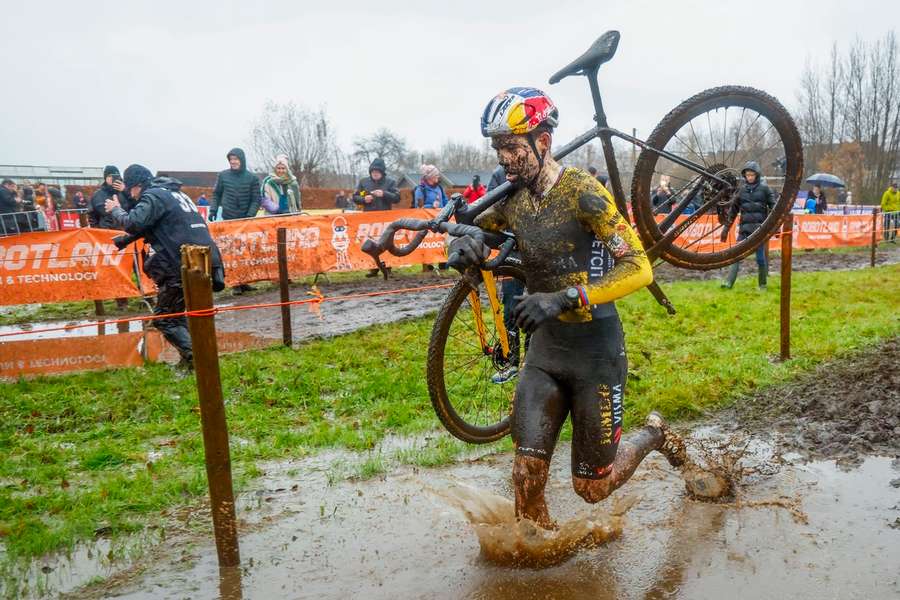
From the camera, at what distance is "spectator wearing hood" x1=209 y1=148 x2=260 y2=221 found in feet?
42.1

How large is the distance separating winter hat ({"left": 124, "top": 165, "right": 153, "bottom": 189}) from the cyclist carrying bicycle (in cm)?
575

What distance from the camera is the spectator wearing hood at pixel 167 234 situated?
7672 mm

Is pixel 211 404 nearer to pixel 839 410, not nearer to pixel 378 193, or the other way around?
pixel 839 410

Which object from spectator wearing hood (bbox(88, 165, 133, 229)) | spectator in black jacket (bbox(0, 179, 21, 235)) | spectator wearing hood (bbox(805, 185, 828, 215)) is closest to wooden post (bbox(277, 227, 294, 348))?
spectator wearing hood (bbox(88, 165, 133, 229))

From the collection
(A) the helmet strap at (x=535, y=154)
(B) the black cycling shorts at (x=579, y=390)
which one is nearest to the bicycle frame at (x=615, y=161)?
(A) the helmet strap at (x=535, y=154)

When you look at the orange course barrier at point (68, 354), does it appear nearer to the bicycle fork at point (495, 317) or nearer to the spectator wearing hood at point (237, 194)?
the spectator wearing hood at point (237, 194)

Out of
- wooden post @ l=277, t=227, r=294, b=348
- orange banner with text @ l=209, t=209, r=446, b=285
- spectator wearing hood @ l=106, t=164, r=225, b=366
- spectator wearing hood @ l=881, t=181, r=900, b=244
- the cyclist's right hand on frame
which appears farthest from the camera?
spectator wearing hood @ l=881, t=181, r=900, b=244

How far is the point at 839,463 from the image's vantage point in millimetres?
5113

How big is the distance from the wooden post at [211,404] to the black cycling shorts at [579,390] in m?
1.56

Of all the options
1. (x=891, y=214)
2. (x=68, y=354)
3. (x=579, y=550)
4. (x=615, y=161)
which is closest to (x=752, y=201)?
(x=615, y=161)

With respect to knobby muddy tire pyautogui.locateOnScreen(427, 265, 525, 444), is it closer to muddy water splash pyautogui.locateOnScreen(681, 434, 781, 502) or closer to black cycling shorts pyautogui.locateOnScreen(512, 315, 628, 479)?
black cycling shorts pyautogui.locateOnScreen(512, 315, 628, 479)

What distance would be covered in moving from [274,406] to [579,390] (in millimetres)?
3849

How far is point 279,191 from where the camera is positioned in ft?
46.3

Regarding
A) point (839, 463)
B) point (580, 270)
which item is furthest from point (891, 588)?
point (580, 270)
